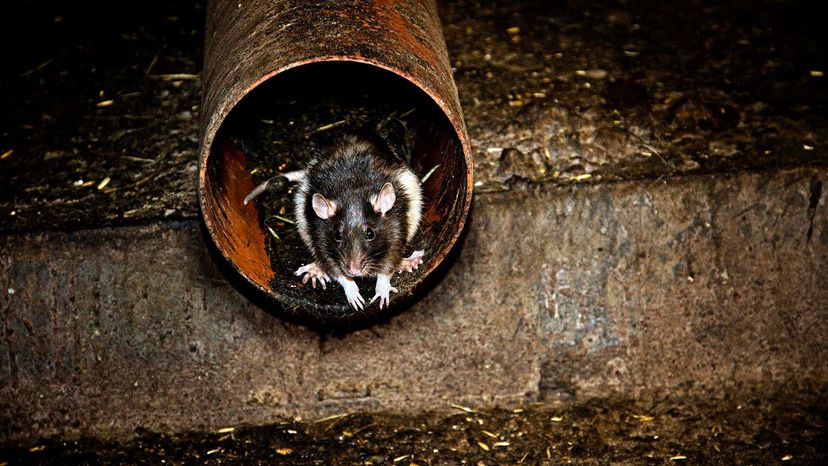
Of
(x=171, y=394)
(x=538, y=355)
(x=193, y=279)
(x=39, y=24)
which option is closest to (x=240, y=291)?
(x=193, y=279)

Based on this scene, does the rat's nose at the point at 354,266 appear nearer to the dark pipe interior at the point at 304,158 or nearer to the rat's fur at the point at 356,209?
the rat's fur at the point at 356,209

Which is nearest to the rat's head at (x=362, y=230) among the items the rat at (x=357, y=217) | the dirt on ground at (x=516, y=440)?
the rat at (x=357, y=217)

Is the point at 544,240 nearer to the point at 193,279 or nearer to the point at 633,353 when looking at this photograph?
the point at 633,353

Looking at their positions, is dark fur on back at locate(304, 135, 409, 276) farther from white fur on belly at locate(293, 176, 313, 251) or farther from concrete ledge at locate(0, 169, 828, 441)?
concrete ledge at locate(0, 169, 828, 441)

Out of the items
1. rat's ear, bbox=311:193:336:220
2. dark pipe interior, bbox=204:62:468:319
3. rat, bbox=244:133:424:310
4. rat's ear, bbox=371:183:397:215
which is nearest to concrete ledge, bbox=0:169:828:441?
dark pipe interior, bbox=204:62:468:319

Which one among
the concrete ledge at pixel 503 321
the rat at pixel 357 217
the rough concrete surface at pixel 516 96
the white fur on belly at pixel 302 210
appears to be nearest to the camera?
the rat at pixel 357 217

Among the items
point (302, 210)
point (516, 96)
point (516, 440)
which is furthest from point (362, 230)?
point (516, 96)
